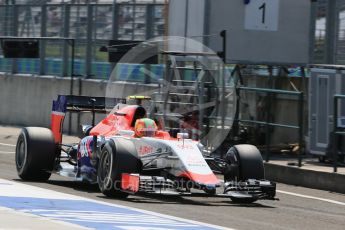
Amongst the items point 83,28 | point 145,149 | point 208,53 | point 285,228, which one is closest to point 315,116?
point 208,53

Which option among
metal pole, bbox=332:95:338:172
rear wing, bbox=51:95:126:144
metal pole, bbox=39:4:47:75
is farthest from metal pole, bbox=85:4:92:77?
rear wing, bbox=51:95:126:144

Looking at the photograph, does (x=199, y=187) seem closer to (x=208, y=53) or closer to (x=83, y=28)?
(x=208, y=53)

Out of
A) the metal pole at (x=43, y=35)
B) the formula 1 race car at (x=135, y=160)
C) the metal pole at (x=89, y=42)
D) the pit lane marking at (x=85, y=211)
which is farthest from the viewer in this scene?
the metal pole at (x=43, y=35)

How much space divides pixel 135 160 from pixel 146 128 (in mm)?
1015

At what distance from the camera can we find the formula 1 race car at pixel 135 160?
13.3m

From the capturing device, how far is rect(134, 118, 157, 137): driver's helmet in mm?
14320

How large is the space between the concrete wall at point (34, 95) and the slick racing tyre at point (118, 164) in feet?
47.0

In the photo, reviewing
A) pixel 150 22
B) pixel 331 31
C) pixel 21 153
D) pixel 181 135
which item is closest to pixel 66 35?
pixel 150 22

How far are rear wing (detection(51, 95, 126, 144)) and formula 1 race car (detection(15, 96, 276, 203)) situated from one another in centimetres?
2

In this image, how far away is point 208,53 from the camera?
67.7 feet

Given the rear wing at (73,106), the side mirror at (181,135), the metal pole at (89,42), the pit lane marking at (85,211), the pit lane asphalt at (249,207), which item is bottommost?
the pit lane asphalt at (249,207)

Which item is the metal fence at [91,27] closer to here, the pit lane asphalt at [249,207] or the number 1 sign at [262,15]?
the number 1 sign at [262,15]

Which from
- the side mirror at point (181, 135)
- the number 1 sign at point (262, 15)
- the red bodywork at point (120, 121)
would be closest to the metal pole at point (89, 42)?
the number 1 sign at point (262, 15)

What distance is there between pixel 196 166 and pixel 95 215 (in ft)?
7.84
